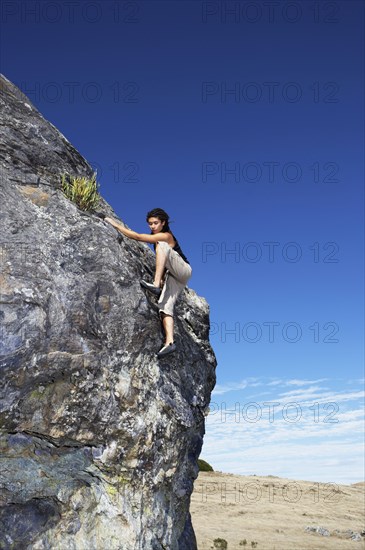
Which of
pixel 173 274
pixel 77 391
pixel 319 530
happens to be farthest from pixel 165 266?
pixel 319 530

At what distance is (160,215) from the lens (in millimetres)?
10000

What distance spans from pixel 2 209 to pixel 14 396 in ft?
9.09

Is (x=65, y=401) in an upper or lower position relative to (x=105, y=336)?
lower

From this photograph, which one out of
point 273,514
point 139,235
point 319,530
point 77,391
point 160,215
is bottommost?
point 319,530

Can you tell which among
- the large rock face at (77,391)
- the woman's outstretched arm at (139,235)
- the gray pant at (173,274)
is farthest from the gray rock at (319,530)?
the woman's outstretched arm at (139,235)

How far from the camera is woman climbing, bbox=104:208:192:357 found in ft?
29.6

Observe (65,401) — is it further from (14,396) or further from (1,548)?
(1,548)

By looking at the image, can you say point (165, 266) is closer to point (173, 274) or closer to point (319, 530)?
point (173, 274)

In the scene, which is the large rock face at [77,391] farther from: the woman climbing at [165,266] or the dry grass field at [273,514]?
the dry grass field at [273,514]

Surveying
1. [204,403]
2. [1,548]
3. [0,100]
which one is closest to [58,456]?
[1,548]

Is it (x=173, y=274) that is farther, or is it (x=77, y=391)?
(x=173, y=274)

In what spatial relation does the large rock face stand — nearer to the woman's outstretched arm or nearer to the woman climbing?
the woman climbing

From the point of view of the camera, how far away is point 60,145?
398 inches

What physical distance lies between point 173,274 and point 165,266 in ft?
0.68
